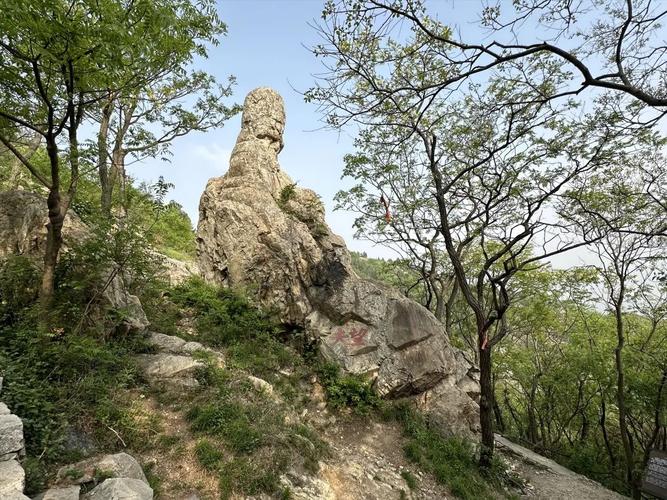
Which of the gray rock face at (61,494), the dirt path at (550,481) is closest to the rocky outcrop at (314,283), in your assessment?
the dirt path at (550,481)

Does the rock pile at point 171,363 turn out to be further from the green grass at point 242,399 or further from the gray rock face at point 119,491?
the gray rock face at point 119,491

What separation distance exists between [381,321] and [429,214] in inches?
264

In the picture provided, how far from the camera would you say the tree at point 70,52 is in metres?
4.05

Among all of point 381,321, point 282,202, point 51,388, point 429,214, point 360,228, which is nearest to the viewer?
point 51,388

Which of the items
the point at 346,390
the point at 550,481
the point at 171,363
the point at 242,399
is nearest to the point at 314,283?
the point at 346,390

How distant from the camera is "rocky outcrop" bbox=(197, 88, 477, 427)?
10.0 metres

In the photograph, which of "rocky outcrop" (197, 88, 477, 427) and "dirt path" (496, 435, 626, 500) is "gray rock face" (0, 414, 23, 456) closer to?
"rocky outcrop" (197, 88, 477, 427)

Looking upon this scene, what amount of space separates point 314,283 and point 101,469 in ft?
26.3

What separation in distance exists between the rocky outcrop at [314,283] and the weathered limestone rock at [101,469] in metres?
6.05

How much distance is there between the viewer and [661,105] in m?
3.49

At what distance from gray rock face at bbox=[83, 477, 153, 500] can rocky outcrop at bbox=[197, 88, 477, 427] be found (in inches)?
252

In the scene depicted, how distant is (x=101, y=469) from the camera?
3.94 m

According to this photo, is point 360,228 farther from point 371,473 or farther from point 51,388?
point 51,388

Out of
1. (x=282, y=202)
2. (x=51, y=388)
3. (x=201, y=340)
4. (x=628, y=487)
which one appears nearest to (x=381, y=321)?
(x=201, y=340)
